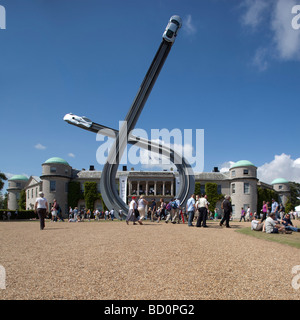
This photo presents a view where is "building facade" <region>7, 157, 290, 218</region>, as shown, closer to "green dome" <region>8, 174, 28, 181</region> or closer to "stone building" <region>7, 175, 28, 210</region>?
"stone building" <region>7, 175, 28, 210</region>

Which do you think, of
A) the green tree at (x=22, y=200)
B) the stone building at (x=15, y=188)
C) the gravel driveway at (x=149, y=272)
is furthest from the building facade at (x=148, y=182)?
the gravel driveway at (x=149, y=272)

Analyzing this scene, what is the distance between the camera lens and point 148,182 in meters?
54.3

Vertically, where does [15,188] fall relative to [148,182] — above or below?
below

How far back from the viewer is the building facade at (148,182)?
48.1 m

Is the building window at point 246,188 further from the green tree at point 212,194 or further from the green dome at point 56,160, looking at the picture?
the green dome at point 56,160

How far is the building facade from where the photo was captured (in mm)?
48094

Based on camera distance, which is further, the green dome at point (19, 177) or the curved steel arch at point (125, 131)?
the green dome at point (19, 177)

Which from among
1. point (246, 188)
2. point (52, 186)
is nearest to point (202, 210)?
point (246, 188)

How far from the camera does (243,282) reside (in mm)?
4027

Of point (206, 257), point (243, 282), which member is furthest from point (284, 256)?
point (243, 282)

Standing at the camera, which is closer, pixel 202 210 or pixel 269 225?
pixel 269 225

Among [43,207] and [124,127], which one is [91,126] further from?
[43,207]

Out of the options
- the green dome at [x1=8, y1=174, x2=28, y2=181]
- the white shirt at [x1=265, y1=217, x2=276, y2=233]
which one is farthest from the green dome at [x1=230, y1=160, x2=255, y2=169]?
the green dome at [x1=8, y1=174, x2=28, y2=181]

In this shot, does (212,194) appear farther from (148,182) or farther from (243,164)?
(148,182)
